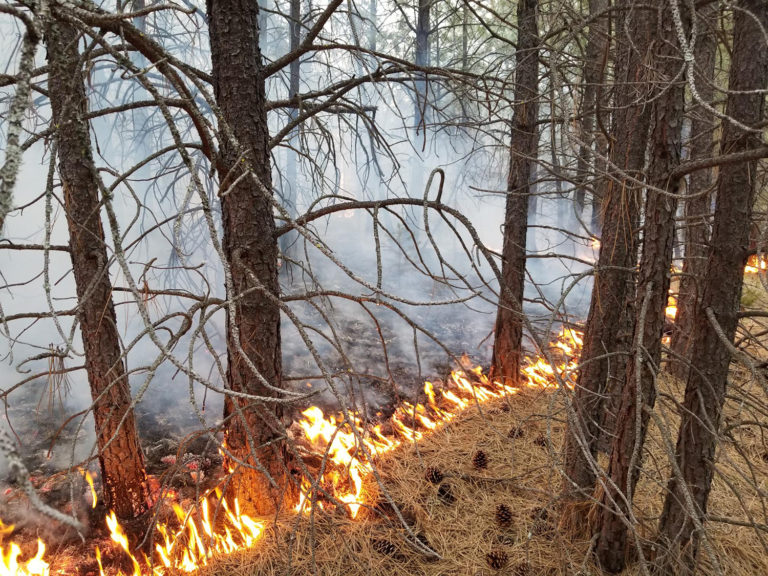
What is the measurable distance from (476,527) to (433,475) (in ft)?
1.80

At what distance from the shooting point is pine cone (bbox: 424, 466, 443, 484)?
11.4 ft

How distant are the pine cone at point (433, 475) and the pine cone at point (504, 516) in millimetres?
515

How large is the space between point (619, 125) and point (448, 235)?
1424 cm

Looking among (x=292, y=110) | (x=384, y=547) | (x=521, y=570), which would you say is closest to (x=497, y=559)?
(x=521, y=570)

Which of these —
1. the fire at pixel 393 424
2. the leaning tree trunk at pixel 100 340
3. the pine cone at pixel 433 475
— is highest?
the leaning tree trunk at pixel 100 340

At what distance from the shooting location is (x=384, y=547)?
2.78 m

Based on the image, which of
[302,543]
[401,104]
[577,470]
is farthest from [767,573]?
[401,104]

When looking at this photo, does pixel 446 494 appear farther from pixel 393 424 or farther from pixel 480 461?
pixel 393 424

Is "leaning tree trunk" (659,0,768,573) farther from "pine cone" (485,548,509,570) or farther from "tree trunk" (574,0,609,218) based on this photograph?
"pine cone" (485,548,509,570)

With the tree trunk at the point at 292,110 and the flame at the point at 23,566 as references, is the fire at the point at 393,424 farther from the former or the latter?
the tree trunk at the point at 292,110

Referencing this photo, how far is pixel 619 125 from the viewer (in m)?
3.04

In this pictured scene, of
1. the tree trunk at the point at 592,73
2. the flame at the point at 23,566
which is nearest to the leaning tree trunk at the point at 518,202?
the tree trunk at the point at 592,73

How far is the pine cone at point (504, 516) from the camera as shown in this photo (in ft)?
9.89

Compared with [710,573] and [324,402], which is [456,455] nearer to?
[710,573]
